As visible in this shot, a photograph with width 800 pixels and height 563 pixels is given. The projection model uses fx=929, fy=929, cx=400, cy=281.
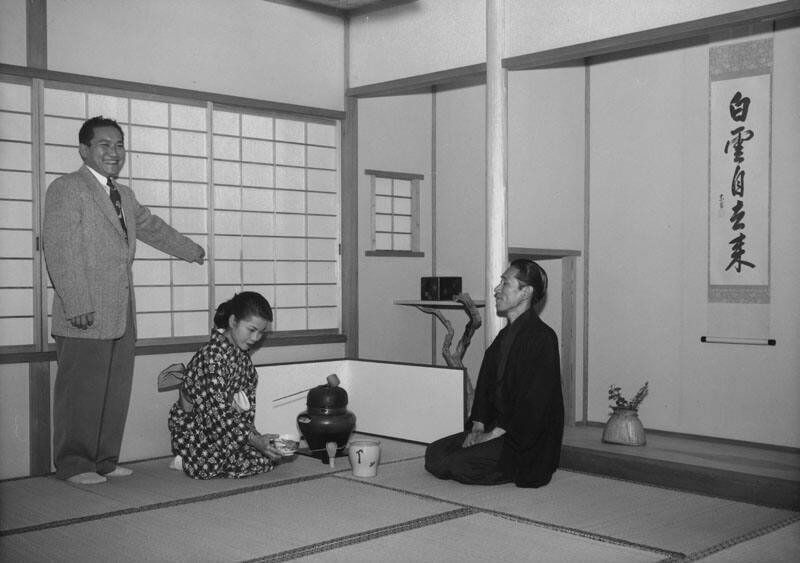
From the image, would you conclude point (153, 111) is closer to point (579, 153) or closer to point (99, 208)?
point (99, 208)

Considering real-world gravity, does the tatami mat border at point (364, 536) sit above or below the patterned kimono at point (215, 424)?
below

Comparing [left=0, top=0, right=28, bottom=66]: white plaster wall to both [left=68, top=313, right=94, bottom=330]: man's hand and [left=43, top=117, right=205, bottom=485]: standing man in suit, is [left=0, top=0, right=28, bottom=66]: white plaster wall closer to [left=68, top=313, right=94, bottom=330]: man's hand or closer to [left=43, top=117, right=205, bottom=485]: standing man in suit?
[left=43, top=117, right=205, bottom=485]: standing man in suit

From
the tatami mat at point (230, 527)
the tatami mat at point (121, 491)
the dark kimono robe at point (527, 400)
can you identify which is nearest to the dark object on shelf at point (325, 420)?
the tatami mat at point (121, 491)

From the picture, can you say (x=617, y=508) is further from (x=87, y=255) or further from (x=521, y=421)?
(x=87, y=255)

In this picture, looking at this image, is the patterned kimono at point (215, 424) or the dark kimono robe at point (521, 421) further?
the patterned kimono at point (215, 424)

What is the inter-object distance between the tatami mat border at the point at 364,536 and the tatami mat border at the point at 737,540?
3.06ft

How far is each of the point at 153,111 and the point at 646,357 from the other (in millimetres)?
3304

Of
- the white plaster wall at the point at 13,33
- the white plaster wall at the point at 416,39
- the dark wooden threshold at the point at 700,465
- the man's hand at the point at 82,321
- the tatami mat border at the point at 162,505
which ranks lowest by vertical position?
the tatami mat border at the point at 162,505

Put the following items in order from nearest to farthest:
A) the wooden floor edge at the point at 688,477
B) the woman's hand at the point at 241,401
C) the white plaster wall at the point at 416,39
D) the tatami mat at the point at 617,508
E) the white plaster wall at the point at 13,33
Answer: the tatami mat at the point at 617,508 → the wooden floor edge at the point at 688,477 → the white plaster wall at the point at 13,33 → the woman's hand at the point at 241,401 → the white plaster wall at the point at 416,39

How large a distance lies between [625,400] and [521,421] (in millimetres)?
1110

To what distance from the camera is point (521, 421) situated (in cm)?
446

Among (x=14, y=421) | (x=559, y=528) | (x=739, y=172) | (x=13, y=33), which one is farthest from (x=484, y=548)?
(x=13, y=33)

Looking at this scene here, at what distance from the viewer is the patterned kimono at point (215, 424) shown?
15.1 ft

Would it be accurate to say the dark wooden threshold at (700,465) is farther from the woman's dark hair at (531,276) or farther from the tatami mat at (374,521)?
the woman's dark hair at (531,276)
